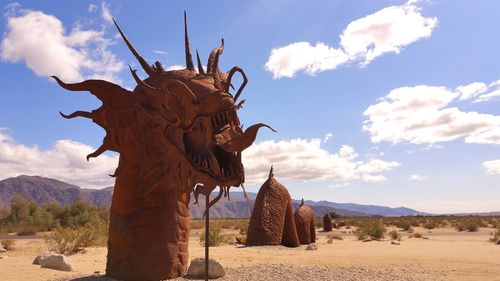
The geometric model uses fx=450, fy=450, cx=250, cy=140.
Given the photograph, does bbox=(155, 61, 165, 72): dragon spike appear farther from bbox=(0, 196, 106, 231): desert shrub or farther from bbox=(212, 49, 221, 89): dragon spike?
bbox=(0, 196, 106, 231): desert shrub

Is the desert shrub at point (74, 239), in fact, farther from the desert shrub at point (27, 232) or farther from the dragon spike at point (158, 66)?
the desert shrub at point (27, 232)

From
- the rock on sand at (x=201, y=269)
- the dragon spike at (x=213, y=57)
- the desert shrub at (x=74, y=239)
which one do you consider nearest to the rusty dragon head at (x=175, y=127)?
the dragon spike at (x=213, y=57)

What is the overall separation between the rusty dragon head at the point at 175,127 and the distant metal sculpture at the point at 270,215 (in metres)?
7.55

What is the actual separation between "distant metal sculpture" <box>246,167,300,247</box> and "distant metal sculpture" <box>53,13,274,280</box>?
697cm

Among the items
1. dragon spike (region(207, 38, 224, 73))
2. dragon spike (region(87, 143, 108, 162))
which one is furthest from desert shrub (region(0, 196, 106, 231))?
dragon spike (region(207, 38, 224, 73))

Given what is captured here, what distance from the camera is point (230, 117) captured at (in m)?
4.36

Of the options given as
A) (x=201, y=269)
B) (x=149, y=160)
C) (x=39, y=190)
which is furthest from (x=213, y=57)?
(x=39, y=190)

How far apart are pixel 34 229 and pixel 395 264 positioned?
24.6 m

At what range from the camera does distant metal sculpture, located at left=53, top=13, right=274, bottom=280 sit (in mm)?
4723

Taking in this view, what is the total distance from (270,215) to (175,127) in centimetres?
889

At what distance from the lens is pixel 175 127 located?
467cm

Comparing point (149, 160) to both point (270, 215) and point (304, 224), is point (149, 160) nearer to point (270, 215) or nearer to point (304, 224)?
point (270, 215)

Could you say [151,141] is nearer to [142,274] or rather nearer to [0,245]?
[142,274]

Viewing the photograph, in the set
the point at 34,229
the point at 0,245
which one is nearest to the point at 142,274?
the point at 0,245
